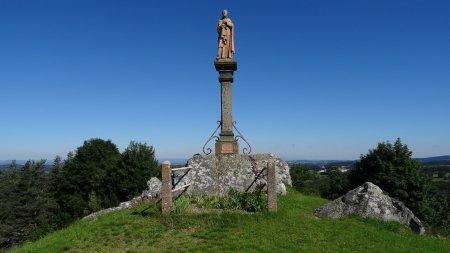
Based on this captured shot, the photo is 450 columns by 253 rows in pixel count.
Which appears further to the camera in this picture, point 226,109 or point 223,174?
point 226,109

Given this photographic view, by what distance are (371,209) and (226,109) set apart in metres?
6.76

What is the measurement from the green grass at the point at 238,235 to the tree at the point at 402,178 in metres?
18.6

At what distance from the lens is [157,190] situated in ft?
51.5

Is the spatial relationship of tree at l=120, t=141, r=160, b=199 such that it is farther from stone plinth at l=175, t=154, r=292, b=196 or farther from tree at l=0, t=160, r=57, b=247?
stone plinth at l=175, t=154, r=292, b=196

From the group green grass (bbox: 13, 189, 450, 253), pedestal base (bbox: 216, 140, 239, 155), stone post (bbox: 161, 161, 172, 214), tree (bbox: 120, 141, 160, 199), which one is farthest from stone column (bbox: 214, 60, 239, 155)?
tree (bbox: 120, 141, 160, 199)

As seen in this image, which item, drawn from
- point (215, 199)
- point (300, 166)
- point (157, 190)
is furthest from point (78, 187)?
point (215, 199)

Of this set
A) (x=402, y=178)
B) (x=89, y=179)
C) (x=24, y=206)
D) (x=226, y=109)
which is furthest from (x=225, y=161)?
(x=24, y=206)

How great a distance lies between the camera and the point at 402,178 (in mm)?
28156

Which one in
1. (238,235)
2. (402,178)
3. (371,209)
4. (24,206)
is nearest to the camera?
(238,235)

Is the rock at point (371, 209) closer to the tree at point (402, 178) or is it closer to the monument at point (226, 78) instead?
the monument at point (226, 78)

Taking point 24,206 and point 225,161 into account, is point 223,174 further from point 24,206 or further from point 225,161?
point 24,206

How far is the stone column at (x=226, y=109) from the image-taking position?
15023mm

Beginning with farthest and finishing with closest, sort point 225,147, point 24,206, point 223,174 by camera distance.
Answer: point 24,206
point 225,147
point 223,174

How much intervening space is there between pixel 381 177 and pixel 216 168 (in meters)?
19.0
